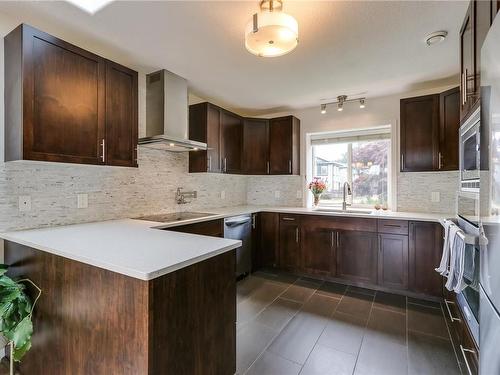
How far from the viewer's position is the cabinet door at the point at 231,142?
11.5 ft

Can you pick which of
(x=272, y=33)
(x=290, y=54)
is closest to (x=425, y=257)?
(x=290, y=54)

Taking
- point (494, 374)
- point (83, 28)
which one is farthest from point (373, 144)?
point (83, 28)

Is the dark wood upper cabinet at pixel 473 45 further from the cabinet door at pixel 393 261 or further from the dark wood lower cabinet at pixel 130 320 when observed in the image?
the dark wood lower cabinet at pixel 130 320

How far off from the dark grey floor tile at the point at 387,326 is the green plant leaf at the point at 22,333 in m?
2.32

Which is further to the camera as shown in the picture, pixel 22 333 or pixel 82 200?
pixel 82 200

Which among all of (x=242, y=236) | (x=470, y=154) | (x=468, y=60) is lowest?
(x=242, y=236)

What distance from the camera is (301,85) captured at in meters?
3.04

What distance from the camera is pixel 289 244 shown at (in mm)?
3432

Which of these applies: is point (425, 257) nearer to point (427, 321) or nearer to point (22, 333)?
point (427, 321)

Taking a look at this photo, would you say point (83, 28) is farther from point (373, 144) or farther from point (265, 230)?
point (373, 144)

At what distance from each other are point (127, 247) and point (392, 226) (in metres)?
2.69

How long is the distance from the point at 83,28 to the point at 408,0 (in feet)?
7.63

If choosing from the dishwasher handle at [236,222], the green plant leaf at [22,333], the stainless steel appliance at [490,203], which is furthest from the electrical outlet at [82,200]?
the stainless steel appliance at [490,203]

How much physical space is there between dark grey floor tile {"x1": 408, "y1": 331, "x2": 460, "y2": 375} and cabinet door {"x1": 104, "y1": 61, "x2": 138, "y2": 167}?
8.84ft
